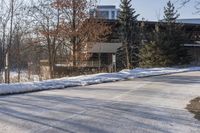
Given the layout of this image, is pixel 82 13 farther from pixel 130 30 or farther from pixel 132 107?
pixel 132 107

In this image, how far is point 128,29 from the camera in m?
57.5

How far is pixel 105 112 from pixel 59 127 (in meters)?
2.90

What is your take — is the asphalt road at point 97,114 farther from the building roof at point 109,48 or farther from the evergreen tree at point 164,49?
the building roof at point 109,48

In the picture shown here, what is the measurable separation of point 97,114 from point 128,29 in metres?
45.5

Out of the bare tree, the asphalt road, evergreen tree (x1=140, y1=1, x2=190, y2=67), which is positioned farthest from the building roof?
the asphalt road

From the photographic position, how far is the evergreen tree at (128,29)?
57062 mm

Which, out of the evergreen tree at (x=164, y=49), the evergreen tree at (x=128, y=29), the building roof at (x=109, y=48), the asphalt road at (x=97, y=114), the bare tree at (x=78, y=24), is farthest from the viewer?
the building roof at (x=109, y=48)

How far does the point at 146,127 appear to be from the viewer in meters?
10.6

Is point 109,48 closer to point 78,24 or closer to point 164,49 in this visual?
point 164,49

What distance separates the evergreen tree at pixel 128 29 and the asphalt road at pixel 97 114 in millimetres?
39308

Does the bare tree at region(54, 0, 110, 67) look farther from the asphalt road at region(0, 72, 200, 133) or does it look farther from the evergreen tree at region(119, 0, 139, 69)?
the asphalt road at region(0, 72, 200, 133)

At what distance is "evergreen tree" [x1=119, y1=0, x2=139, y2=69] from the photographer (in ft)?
187

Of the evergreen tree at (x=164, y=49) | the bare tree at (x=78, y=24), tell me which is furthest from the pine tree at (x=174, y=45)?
the bare tree at (x=78, y=24)

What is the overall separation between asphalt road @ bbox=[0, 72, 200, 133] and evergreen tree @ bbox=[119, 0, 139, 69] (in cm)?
3931
